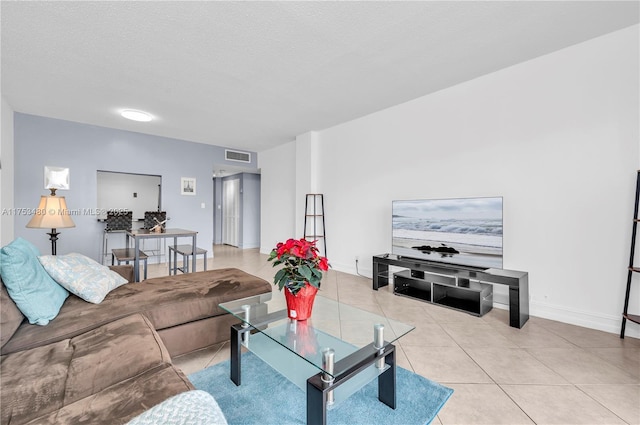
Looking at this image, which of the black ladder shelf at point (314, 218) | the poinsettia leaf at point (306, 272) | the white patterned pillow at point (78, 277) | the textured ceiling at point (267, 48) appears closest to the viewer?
the poinsettia leaf at point (306, 272)

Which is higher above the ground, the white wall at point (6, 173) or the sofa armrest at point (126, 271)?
the white wall at point (6, 173)

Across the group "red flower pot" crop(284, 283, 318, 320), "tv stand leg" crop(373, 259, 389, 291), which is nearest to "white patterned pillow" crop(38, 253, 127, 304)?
"red flower pot" crop(284, 283, 318, 320)

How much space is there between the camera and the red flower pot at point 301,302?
1731mm

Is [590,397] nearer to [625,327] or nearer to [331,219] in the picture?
[625,327]

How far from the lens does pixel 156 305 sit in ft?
6.29

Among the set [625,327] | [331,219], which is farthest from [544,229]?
[331,219]

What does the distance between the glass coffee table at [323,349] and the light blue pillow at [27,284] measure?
0.97 metres

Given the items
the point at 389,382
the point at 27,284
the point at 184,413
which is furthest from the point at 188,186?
the point at 184,413

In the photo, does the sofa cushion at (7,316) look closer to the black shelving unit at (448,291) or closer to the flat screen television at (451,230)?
the black shelving unit at (448,291)

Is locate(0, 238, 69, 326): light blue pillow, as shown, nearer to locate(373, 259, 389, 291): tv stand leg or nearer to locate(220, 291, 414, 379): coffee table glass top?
locate(220, 291, 414, 379): coffee table glass top

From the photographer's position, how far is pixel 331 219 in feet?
16.9

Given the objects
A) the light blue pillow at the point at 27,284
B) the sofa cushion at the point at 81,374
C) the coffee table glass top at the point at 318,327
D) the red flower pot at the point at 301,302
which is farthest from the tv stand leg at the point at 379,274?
the light blue pillow at the point at 27,284

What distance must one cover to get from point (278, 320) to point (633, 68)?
3511mm

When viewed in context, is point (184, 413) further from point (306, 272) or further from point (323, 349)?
point (306, 272)
